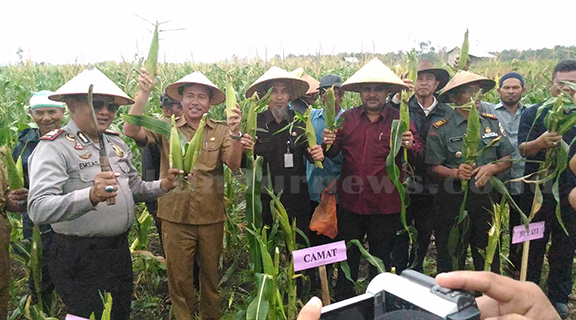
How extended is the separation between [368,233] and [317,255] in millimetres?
951

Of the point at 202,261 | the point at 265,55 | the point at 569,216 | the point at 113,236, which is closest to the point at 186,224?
the point at 202,261

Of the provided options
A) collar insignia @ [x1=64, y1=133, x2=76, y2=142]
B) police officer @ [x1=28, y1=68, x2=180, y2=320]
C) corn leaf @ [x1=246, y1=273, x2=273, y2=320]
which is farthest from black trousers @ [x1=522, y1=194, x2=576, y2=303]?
collar insignia @ [x1=64, y1=133, x2=76, y2=142]

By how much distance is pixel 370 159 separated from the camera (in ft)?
9.07

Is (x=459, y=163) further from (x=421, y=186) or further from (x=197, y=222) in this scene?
(x=197, y=222)

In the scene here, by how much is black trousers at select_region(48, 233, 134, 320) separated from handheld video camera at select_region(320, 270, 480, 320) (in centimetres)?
161

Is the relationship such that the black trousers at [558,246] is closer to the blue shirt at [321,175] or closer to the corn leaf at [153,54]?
the blue shirt at [321,175]

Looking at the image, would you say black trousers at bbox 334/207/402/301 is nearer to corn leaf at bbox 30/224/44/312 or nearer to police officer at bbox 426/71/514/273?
police officer at bbox 426/71/514/273

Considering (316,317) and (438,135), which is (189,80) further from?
(316,317)

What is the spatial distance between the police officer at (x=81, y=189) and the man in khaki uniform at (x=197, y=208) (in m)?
0.40

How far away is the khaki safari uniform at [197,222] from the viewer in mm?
2543

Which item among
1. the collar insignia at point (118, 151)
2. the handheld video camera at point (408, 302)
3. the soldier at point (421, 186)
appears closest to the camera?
the handheld video camera at point (408, 302)

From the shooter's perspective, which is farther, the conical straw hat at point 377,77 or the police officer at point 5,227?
the conical straw hat at point 377,77

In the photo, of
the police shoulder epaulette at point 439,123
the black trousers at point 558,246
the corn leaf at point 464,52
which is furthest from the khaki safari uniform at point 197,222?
the black trousers at point 558,246

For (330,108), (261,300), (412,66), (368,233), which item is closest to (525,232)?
(368,233)
